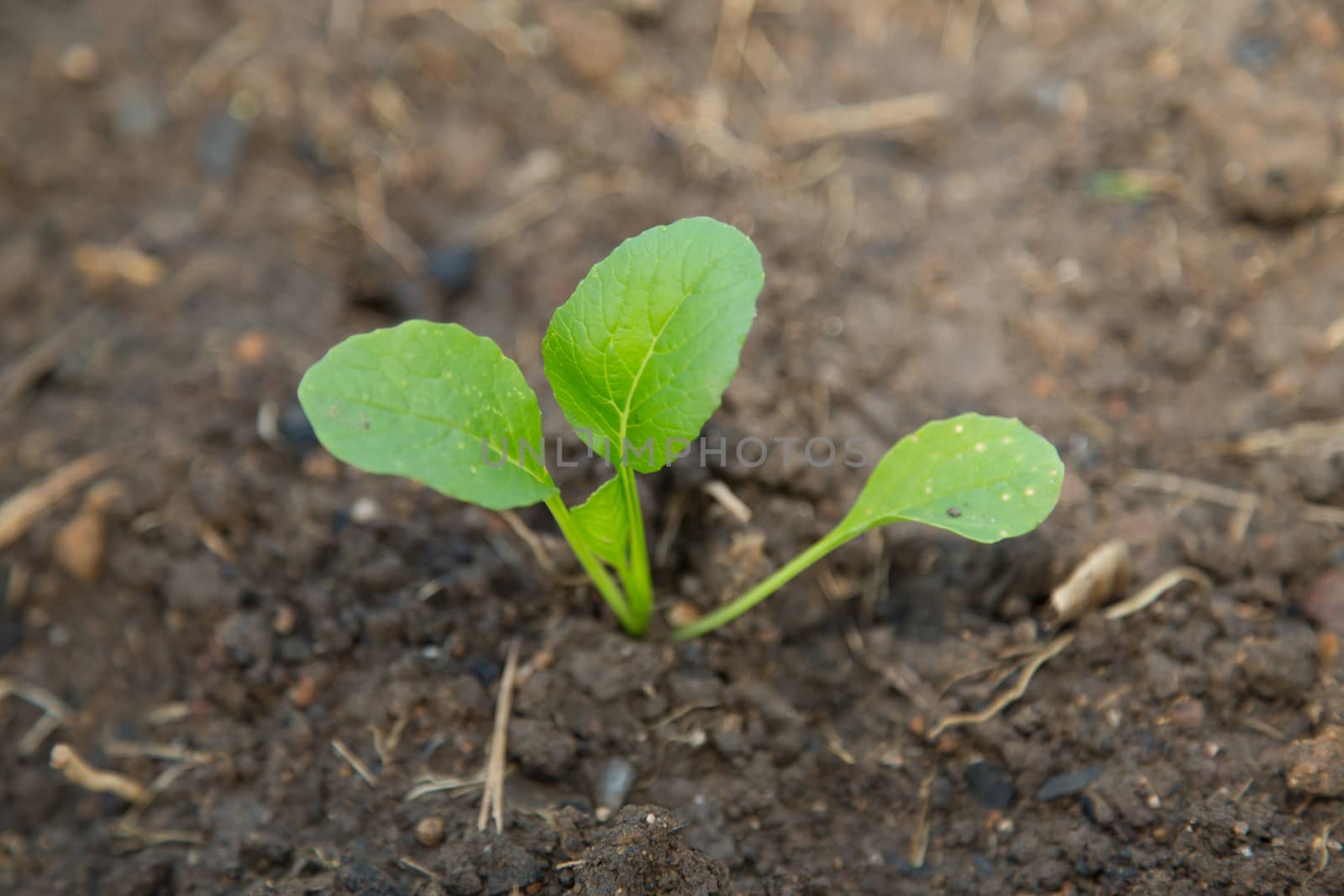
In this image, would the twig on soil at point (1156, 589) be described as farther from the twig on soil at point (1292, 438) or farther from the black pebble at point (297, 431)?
the black pebble at point (297, 431)

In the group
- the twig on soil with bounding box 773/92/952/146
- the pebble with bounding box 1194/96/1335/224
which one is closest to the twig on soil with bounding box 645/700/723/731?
the twig on soil with bounding box 773/92/952/146

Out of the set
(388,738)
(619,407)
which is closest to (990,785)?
(619,407)

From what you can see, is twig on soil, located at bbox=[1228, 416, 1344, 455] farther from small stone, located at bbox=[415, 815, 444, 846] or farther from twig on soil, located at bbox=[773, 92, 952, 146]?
small stone, located at bbox=[415, 815, 444, 846]

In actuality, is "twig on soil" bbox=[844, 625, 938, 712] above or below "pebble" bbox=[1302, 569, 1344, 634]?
below

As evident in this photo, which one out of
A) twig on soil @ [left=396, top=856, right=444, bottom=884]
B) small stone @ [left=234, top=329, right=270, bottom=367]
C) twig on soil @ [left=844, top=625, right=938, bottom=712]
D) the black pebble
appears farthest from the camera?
small stone @ [left=234, top=329, right=270, bottom=367]

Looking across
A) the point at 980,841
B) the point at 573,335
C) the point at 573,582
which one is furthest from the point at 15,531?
the point at 980,841

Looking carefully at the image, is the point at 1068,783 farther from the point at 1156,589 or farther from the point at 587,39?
the point at 587,39
